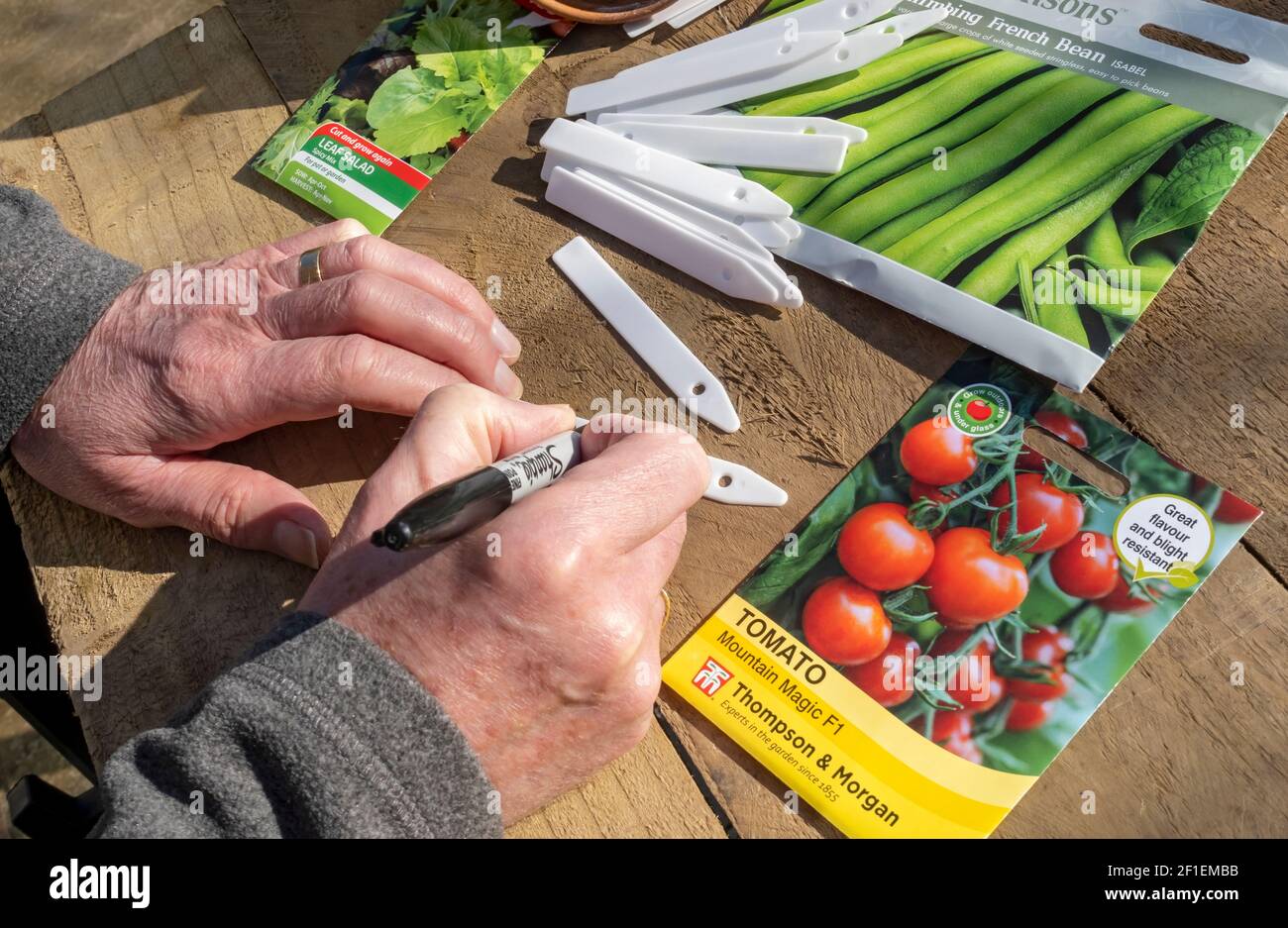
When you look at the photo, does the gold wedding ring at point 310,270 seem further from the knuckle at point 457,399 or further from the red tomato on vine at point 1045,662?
the red tomato on vine at point 1045,662

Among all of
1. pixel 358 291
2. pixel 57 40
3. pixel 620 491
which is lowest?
pixel 620 491

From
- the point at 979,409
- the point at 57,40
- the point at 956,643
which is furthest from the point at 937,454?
the point at 57,40

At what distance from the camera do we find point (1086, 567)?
0.77m

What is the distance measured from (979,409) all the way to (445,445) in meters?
0.47

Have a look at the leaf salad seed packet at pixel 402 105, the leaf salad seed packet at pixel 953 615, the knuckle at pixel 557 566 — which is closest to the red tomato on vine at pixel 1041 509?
the leaf salad seed packet at pixel 953 615

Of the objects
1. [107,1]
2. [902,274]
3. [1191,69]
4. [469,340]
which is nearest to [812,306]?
[902,274]

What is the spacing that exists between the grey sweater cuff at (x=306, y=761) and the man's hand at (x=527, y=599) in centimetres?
3

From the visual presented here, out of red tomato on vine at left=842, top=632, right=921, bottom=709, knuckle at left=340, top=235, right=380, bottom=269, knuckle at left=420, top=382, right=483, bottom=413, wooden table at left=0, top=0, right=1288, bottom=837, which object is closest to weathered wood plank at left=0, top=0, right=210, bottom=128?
wooden table at left=0, top=0, right=1288, bottom=837

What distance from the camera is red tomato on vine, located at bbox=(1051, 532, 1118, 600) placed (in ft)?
2.52

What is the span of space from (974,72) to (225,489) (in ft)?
2.78

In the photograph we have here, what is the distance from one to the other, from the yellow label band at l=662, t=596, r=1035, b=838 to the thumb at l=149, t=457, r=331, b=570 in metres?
0.34

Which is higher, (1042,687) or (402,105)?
(402,105)

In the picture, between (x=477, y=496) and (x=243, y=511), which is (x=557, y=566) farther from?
(x=243, y=511)

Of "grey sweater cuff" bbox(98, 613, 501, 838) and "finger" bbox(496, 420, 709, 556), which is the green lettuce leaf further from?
"grey sweater cuff" bbox(98, 613, 501, 838)
